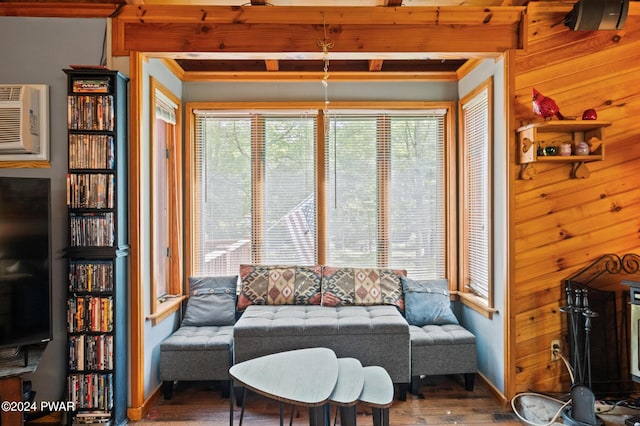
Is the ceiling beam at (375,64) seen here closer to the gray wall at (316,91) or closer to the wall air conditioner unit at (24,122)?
the gray wall at (316,91)

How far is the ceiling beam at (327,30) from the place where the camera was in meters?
2.92

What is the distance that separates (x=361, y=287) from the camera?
12.1 feet

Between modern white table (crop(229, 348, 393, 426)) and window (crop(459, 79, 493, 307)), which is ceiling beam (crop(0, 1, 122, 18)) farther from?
window (crop(459, 79, 493, 307))

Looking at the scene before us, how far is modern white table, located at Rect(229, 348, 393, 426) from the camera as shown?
1964mm

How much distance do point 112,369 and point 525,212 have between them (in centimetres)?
299

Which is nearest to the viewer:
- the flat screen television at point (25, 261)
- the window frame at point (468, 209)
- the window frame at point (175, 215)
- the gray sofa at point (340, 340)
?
the flat screen television at point (25, 261)

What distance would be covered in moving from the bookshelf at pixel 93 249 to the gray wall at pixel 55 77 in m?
0.16

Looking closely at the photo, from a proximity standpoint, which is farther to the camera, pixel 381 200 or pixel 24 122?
pixel 381 200

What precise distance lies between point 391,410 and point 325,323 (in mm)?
781

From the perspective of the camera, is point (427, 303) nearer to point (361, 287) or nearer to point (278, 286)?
point (361, 287)

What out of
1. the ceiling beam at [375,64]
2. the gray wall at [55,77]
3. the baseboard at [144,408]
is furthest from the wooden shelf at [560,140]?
the baseboard at [144,408]

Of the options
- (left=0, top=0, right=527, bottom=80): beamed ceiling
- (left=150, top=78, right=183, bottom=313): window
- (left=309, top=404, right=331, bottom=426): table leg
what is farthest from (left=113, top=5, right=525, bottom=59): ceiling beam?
(left=309, top=404, right=331, bottom=426): table leg

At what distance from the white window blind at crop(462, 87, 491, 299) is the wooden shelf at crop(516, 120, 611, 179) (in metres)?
0.36

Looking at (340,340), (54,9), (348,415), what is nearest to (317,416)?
(348,415)
